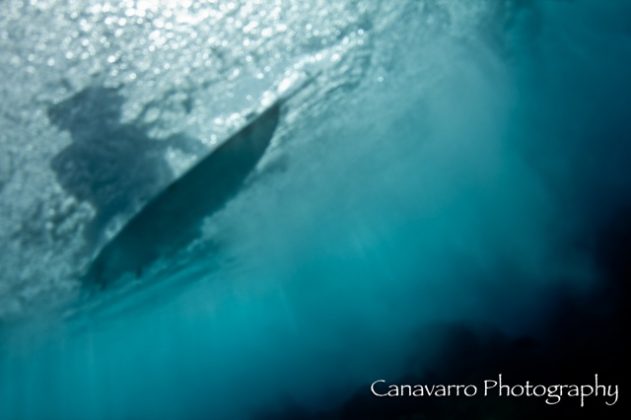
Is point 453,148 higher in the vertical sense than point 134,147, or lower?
higher

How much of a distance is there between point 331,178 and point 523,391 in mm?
6268

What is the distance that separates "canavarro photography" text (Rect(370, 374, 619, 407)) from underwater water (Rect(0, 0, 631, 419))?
426 millimetres

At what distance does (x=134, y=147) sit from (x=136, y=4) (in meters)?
1.05

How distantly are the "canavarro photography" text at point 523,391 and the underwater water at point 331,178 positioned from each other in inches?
16.8

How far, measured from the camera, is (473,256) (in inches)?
474

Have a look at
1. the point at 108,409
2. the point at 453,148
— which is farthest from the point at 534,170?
the point at 108,409

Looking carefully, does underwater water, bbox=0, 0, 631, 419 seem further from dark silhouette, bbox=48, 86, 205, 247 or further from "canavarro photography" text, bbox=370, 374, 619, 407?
"canavarro photography" text, bbox=370, 374, 619, 407

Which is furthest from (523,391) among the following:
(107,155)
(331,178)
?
(107,155)

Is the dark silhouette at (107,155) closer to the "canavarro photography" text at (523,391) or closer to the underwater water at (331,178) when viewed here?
the underwater water at (331,178)

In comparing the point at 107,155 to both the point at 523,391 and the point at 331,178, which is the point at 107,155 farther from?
the point at 523,391

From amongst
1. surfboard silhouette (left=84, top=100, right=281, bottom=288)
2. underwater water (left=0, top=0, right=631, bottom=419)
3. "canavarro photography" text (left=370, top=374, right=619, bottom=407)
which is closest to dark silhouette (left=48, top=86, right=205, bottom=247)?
underwater water (left=0, top=0, right=631, bottom=419)

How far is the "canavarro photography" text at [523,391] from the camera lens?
26.6 ft

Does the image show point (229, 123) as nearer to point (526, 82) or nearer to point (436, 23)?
point (436, 23)

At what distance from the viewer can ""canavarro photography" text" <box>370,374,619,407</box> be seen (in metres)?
8.09
